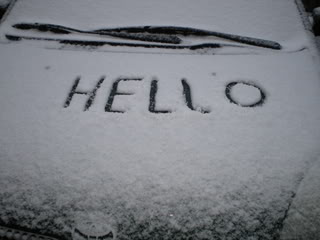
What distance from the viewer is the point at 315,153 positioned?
3.19 ft

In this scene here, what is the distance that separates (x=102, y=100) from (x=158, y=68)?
0.30 meters

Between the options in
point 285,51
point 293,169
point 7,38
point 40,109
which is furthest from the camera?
point 7,38

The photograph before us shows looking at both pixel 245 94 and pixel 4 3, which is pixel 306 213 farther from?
pixel 4 3

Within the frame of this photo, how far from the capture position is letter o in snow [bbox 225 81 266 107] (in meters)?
1.14

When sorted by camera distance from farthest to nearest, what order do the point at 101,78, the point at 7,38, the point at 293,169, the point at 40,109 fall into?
1. the point at 7,38
2. the point at 101,78
3. the point at 40,109
4. the point at 293,169

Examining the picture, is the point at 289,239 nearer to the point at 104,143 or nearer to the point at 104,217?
the point at 104,217

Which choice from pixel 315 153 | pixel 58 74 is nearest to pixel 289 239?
pixel 315 153

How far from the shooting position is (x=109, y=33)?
58.7 inches

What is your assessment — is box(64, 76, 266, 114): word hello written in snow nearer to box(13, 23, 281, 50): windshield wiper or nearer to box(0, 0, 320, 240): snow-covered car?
box(0, 0, 320, 240): snow-covered car

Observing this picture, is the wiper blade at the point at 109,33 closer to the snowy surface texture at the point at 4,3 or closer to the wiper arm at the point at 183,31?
the wiper arm at the point at 183,31

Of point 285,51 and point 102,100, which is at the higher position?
point 285,51

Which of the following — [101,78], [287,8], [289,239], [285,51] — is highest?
[287,8]

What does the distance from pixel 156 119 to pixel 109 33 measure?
654 mm

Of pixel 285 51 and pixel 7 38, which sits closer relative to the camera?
pixel 285 51
